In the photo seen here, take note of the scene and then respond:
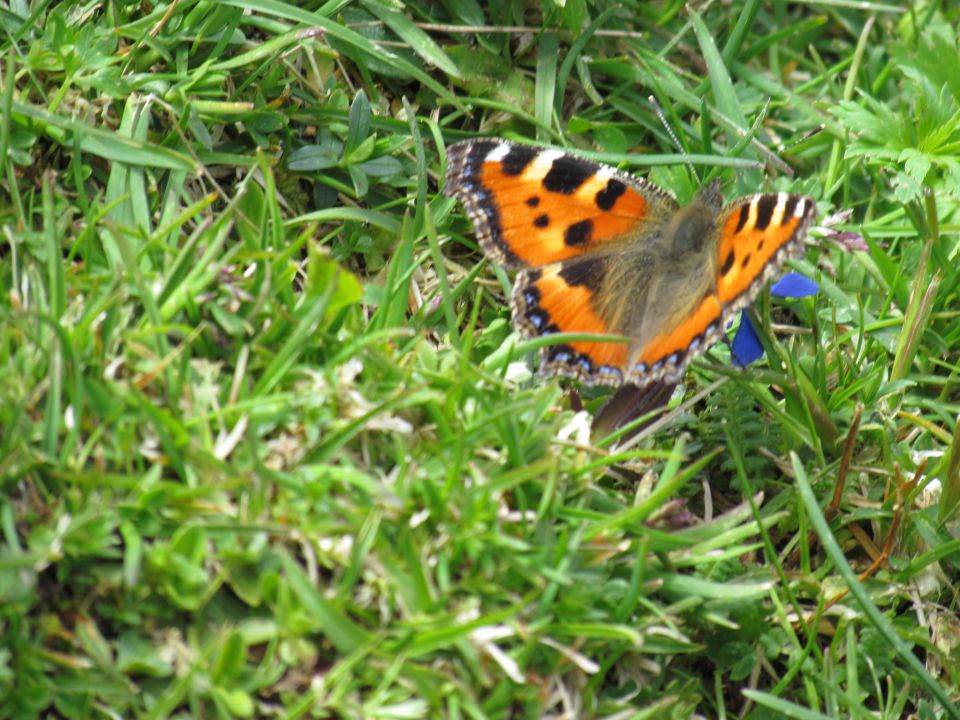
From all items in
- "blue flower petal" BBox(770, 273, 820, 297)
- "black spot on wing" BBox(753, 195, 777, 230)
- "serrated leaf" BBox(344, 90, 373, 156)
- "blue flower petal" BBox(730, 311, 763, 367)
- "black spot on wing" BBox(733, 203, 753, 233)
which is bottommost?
"blue flower petal" BBox(730, 311, 763, 367)

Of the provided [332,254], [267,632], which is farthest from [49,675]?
[332,254]

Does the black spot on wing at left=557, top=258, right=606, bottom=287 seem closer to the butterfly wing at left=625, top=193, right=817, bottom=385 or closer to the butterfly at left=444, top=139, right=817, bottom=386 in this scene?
the butterfly at left=444, top=139, right=817, bottom=386

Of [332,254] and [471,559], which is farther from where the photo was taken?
[332,254]

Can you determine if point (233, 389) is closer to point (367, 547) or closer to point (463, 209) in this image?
point (367, 547)

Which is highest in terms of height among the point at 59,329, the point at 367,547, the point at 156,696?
the point at 59,329

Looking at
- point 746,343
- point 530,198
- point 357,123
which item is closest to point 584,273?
point 530,198

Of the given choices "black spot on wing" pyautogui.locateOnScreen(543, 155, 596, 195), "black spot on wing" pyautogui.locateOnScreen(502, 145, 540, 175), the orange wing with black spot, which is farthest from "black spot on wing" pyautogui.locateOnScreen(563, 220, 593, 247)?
"black spot on wing" pyautogui.locateOnScreen(502, 145, 540, 175)

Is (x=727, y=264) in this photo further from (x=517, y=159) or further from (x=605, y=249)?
(x=517, y=159)

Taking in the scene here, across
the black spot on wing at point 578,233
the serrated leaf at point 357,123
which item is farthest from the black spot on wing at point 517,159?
the serrated leaf at point 357,123
